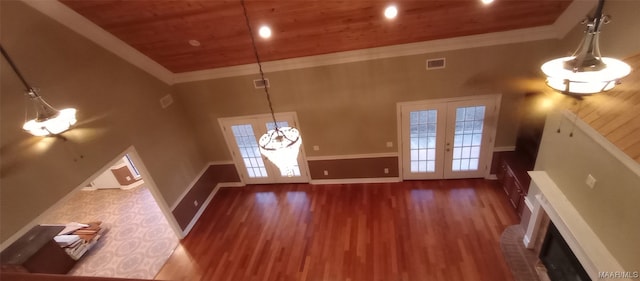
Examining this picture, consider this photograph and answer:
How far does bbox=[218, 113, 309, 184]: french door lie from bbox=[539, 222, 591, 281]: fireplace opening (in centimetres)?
412

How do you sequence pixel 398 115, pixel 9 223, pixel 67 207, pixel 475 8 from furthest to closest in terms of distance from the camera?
pixel 67 207
pixel 398 115
pixel 475 8
pixel 9 223

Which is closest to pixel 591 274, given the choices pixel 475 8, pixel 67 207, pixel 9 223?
pixel 475 8

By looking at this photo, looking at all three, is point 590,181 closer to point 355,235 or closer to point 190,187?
point 355,235

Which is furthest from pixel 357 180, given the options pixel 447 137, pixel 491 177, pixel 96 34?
pixel 96 34

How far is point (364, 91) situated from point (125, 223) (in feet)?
19.5

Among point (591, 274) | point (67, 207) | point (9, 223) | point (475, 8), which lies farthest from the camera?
point (67, 207)

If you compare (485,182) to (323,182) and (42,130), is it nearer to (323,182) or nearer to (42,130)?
(323,182)

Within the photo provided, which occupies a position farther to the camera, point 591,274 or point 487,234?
point 487,234

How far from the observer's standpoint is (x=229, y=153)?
6.35 m

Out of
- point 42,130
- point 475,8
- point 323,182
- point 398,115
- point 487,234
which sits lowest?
point 487,234

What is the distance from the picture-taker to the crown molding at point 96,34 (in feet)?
11.5

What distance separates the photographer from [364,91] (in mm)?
5121

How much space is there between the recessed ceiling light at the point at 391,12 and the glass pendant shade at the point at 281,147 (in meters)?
2.11

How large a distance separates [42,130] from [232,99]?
301 centimetres
